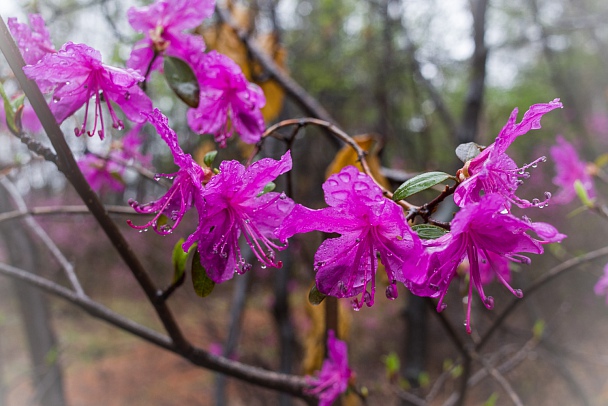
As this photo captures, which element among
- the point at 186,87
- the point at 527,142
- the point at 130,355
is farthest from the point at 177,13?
the point at 130,355

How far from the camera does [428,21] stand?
15.3 ft

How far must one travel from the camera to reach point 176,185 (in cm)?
61

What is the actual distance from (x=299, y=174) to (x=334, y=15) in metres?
1.70

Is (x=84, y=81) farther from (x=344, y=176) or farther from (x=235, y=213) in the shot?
(x=344, y=176)

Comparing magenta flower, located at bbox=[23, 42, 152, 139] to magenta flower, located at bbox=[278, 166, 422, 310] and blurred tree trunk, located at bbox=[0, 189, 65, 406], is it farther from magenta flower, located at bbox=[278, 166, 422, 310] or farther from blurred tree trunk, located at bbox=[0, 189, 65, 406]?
blurred tree trunk, located at bbox=[0, 189, 65, 406]

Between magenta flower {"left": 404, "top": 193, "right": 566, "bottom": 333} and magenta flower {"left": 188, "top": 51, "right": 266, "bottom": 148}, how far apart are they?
1.31 ft

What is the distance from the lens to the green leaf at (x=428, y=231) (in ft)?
1.72

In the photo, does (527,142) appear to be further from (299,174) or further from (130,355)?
(130,355)

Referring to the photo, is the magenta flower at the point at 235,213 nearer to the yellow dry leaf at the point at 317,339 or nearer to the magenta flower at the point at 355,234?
the magenta flower at the point at 355,234

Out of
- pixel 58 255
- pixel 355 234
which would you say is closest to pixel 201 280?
pixel 355 234

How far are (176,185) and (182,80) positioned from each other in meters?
0.23

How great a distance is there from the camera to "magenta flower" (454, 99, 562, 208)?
512 millimetres

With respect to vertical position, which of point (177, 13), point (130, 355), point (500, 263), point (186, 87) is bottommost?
point (130, 355)

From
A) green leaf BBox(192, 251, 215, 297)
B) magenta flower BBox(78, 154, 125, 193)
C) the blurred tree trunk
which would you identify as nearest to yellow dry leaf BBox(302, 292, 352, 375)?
magenta flower BBox(78, 154, 125, 193)
